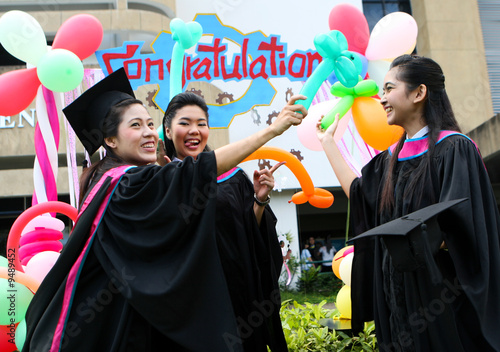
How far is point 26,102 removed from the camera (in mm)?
4875

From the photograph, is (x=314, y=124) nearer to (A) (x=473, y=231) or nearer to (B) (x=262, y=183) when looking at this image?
(B) (x=262, y=183)

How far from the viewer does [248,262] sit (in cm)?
287

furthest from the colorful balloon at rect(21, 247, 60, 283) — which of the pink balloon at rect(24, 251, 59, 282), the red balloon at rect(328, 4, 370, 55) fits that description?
the red balloon at rect(328, 4, 370, 55)

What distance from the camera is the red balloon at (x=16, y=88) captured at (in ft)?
15.4

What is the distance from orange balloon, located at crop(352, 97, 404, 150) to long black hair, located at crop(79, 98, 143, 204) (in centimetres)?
230

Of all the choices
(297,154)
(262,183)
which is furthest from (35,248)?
(297,154)

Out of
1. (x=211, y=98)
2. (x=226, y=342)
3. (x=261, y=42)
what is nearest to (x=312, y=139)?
(x=261, y=42)

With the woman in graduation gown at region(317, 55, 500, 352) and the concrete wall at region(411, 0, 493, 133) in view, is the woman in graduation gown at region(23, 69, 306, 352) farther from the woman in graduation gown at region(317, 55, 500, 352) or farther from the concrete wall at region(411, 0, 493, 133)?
the concrete wall at region(411, 0, 493, 133)

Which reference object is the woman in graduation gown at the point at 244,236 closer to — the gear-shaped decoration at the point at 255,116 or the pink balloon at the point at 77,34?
the pink balloon at the point at 77,34

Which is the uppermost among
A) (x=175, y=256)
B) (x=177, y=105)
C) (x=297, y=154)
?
(x=297, y=154)

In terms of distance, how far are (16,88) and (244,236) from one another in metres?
3.02

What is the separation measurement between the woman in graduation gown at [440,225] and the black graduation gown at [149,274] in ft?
2.75

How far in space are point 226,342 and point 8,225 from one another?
1543cm

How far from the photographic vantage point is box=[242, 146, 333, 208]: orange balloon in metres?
3.85
